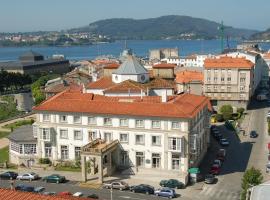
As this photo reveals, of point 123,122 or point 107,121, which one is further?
point 107,121

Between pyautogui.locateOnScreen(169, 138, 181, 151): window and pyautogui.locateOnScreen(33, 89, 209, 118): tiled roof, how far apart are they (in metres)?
2.92

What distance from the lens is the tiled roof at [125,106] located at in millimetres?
56869

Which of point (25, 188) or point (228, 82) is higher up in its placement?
point (228, 82)

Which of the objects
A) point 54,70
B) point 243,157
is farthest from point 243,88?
point 54,70

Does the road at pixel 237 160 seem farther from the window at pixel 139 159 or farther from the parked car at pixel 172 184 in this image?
the window at pixel 139 159

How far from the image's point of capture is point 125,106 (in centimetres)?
5950

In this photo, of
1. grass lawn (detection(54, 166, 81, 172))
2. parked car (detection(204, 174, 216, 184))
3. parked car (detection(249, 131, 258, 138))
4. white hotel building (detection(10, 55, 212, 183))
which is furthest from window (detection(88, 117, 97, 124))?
parked car (detection(249, 131, 258, 138))

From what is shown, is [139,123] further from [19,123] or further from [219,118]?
[19,123]

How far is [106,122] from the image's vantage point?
5997 centimetres

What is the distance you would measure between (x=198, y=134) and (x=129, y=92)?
12.3 metres

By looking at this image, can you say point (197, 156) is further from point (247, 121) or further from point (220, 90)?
point (220, 90)

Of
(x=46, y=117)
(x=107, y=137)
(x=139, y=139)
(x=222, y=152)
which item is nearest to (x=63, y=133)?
(x=46, y=117)

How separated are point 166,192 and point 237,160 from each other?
16.7 m

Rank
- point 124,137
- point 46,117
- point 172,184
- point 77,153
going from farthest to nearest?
point 46,117
point 77,153
point 124,137
point 172,184
